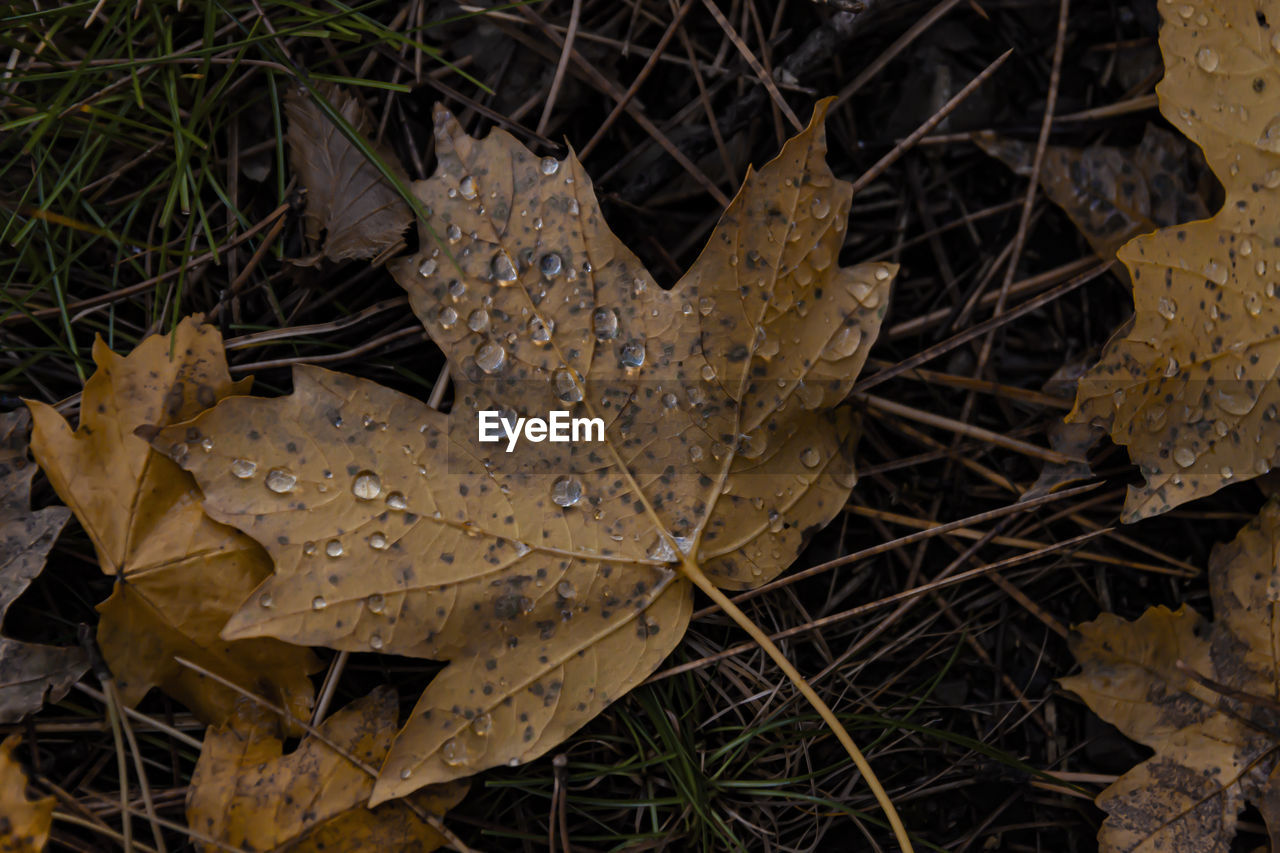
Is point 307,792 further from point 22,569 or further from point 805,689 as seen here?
point 805,689

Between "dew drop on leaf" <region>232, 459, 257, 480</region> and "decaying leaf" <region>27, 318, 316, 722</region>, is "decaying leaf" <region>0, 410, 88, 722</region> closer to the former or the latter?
"decaying leaf" <region>27, 318, 316, 722</region>

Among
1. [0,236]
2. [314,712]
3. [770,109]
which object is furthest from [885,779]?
[0,236]

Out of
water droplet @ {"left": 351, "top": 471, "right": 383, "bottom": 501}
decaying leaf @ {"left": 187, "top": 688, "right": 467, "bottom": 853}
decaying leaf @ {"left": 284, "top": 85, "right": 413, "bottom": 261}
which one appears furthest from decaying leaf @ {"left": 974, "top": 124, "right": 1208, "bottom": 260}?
decaying leaf @ {"left": 187, "top": 688, "right": 467, "bottom": 853}

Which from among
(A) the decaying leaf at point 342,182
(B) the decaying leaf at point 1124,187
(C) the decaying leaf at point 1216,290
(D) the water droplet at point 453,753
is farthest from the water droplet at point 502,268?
(B) the decaying leaf at point 1124,187

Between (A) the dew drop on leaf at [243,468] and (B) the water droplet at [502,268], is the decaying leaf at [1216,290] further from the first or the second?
(A) the dew drop on leaf at [243,468]

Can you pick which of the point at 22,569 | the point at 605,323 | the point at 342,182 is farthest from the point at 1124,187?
the point at 22,569

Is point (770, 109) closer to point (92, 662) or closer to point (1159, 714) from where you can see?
point (1159, 714)
